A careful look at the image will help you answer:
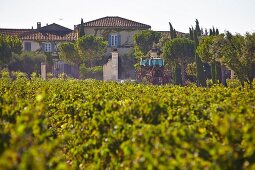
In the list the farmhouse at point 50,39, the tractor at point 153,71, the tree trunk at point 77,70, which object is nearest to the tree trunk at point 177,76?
the tractor at point 153,71

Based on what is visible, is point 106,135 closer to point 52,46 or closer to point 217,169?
point 217,169

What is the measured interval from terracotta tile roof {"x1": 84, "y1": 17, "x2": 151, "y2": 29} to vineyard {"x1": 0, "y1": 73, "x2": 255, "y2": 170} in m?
45.3

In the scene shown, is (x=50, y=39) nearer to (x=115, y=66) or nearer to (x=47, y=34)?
(x=47, y=34)

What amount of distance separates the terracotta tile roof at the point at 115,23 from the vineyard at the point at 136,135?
45322mm

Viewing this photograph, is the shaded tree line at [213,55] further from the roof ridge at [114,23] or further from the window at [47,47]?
the window at [47,47]

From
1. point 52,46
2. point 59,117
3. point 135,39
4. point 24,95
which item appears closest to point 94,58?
point 135,39

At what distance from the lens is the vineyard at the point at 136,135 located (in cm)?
490

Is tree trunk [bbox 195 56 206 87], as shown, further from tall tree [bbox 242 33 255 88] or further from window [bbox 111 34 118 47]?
window [bbox 111 34 118 47]

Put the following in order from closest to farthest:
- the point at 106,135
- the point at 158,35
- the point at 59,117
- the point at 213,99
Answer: the point at 106,135
the point at 213,99
the point at 59,117
the point at 158,35

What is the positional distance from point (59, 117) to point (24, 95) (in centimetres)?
429

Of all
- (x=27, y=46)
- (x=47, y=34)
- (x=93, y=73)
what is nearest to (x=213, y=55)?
(x=93, y=73)

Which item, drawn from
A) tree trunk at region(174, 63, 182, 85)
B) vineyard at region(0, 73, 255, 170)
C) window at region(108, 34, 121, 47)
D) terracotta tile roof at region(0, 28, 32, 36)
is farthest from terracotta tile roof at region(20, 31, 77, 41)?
vineyard at region(0, 73, 255, 170)

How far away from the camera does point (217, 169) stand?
4.82m

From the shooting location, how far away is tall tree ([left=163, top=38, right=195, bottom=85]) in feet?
140
